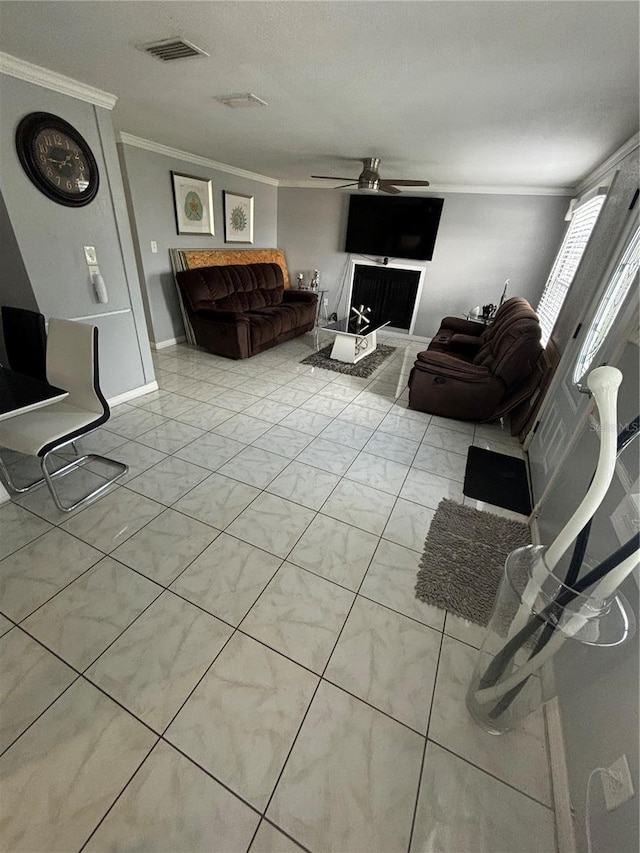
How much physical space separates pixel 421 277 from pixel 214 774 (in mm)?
5795

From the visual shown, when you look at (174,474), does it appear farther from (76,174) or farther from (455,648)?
(76,174)

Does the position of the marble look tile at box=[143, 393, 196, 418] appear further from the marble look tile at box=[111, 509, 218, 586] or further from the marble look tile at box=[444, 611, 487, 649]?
the marble look tile at box=[444, 611, 487, 649]

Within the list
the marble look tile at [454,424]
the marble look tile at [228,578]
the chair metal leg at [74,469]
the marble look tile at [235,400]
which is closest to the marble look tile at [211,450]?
the chair metal leg at [74,469]

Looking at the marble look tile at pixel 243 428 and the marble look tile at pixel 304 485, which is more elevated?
the marble look tile at pixel 243 428

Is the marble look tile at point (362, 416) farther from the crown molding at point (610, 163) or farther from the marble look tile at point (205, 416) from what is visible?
the crown molding at point (610, 163)

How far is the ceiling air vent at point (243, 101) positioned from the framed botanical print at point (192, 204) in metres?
2.02

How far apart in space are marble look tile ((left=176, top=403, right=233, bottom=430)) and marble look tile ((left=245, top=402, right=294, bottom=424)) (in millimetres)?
215

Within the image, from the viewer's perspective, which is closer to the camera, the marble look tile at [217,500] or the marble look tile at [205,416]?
the marble look tile at [217,500]

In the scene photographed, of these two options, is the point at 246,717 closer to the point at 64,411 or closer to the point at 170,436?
the point at 64,411

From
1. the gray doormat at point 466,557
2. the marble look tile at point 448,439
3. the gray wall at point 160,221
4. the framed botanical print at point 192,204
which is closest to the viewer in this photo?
the gray doormat at point 466,557

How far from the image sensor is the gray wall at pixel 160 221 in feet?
11.9

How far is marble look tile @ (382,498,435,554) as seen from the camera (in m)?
1.87

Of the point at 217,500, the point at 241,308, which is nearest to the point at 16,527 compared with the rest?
the point at 217,500

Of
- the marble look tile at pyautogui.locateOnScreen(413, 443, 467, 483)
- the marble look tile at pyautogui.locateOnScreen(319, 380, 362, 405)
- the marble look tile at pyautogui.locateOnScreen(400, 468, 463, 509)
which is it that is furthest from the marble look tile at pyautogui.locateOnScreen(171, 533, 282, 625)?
the marble look tile at pyautogui.locateOnScreen(319, 380, 362, 405)
